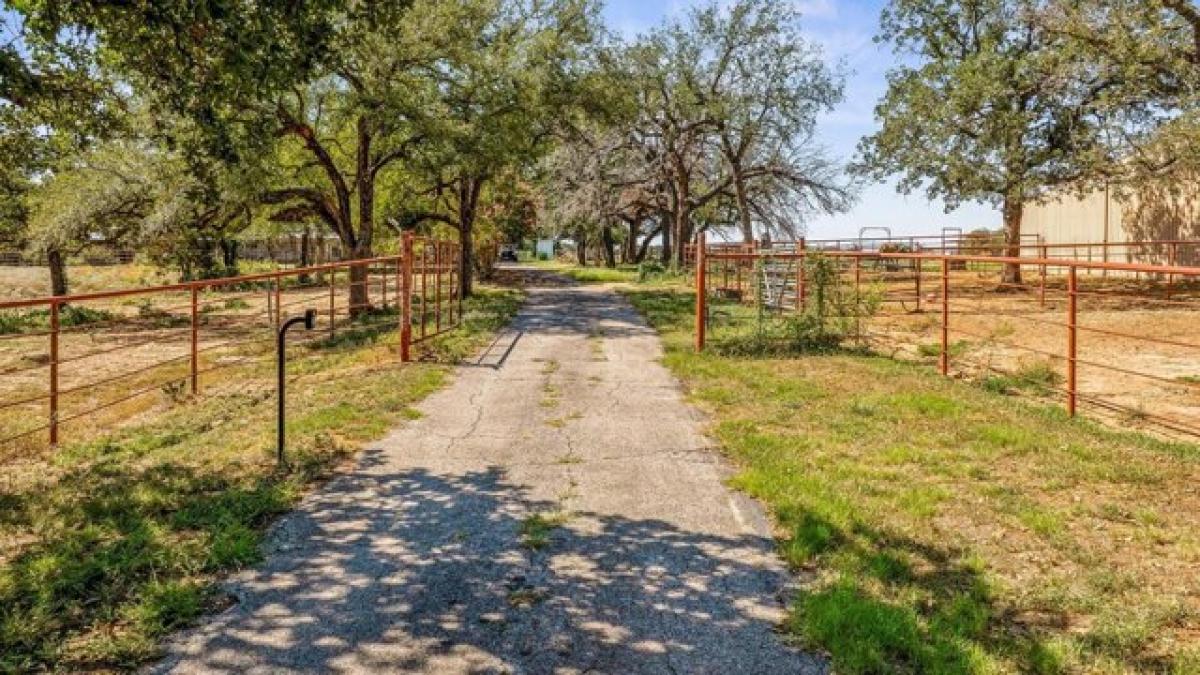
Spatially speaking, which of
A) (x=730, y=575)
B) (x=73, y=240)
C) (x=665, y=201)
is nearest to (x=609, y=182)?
(x=665, y=201)

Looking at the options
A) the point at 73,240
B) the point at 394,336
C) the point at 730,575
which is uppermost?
the point at 73,240

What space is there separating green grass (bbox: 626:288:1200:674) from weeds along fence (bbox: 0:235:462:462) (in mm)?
5439

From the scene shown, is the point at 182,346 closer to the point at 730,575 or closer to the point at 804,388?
the point at 804,388

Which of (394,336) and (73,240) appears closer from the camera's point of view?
(394,336)

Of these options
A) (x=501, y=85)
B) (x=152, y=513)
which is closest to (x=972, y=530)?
(x=152, y=513)

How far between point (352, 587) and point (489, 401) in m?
4.65

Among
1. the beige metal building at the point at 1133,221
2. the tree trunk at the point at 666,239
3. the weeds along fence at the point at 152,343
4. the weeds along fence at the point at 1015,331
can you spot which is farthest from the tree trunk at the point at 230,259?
the beige metal building at the point at 1133,221

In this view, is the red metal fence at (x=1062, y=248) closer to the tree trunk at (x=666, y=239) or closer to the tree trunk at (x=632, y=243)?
the tree trunk at (x=666, y=239)

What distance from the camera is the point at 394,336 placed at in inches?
522

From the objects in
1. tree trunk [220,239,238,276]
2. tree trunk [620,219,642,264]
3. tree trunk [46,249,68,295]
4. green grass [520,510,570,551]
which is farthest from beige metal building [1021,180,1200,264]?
tree trunk [220,239,238,276]

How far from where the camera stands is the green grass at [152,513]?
3322 mm

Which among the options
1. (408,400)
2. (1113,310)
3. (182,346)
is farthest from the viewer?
(1113,310)

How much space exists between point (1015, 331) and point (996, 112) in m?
11.6

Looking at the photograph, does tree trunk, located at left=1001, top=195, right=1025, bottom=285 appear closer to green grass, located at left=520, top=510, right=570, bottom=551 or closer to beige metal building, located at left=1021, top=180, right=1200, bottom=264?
beige metal building, located at left=1021, top=180, right=1200, bottom=264
